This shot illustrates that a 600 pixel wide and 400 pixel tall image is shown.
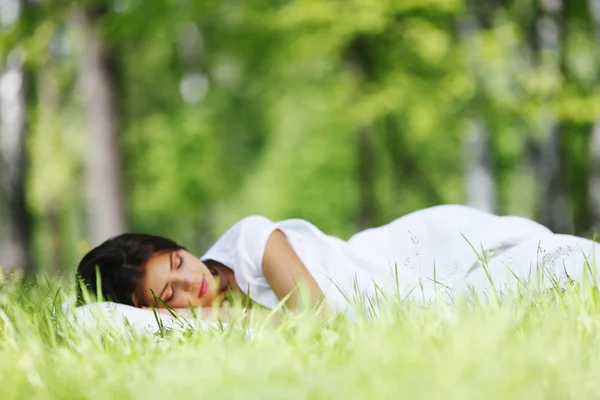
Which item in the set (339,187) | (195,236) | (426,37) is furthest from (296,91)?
(195,236)

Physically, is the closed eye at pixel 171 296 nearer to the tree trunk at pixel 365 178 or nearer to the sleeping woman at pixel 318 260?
the sleeping woman at pixel 318 260

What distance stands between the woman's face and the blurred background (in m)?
1.89

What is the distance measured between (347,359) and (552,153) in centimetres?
909

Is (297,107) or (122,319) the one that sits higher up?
(297,107)

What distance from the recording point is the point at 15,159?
31.2 ft

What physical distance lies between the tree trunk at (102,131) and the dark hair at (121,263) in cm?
651

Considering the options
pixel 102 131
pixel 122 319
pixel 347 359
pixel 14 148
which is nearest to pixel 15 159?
pixel 14 148

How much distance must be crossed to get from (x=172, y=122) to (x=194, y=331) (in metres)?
16.2

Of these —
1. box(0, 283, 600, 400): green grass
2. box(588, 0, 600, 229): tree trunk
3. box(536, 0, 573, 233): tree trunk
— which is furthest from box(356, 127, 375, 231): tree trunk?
box(0, 283, 600, 400): green grass

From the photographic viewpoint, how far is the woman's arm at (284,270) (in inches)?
136

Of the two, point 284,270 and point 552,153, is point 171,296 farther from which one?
point 552,153

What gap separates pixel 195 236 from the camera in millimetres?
24422

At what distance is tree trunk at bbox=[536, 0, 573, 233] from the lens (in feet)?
34.1

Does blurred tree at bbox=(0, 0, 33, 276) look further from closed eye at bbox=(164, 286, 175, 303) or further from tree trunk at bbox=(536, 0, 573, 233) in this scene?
tree trunk at bbox=(536, 0, 573, 233)
